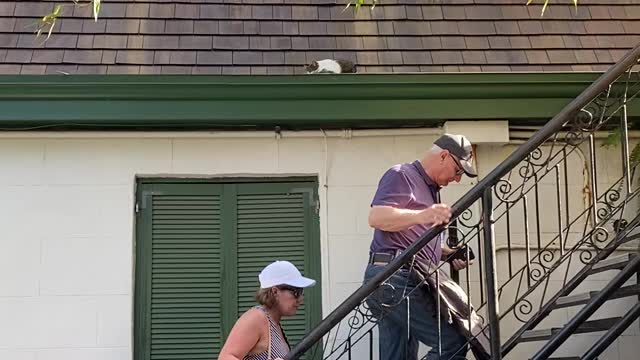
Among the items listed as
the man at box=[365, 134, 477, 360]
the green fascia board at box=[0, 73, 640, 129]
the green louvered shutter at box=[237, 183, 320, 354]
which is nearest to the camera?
the man at box=[365, 134, 477, 360]

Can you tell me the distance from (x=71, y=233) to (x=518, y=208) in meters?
2.97

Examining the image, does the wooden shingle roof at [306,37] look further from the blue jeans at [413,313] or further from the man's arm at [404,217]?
the blue jeans at [413,313]

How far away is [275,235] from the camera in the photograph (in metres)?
6.27

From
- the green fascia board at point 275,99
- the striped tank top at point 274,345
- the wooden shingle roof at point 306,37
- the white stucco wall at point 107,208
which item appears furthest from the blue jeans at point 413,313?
the wooden shingle roof at point 306,37

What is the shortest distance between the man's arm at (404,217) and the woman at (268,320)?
0.48m

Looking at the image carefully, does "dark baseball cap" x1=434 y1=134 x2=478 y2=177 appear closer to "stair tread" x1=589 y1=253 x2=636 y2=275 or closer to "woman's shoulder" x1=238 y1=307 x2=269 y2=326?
"stair tread" x1=589 y1=253 x2=636 y2=275

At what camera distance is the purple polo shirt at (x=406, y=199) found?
4.88 meters

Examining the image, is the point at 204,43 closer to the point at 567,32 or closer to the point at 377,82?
the point at 377,82

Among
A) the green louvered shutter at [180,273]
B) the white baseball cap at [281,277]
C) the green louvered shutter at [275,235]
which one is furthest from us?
the green louvered shutter at [275,235]

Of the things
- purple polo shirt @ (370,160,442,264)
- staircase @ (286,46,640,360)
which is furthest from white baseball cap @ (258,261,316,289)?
purple polo shirt @ (370,160,442,264)

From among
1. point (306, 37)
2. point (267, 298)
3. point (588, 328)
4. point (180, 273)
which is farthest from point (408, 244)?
point (306, 37)

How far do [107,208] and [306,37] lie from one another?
1803mm

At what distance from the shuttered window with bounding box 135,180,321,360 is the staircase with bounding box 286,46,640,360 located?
616 mm

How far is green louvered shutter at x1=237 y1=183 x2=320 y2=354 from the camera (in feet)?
20.3
